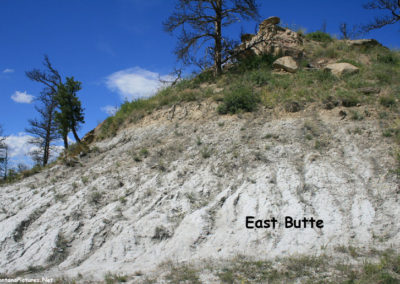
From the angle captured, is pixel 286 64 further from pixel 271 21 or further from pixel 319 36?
pixel 319 36

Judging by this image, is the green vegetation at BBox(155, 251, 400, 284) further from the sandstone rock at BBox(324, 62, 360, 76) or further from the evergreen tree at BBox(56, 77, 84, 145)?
the evergreen tree at BBox(56, 77, 84, 145)

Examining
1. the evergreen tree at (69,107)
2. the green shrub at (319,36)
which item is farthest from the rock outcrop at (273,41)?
the evergreen tree at (69,107)

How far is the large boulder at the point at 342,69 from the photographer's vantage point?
44.6ft

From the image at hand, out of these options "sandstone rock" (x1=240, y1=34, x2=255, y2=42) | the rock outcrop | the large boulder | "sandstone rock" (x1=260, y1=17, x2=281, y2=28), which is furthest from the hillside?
"sandstone rock" (x1=260, y1=17, x2=281, y2=28)

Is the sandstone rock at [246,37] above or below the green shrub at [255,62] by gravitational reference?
above

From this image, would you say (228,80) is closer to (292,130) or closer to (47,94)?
(292,130)

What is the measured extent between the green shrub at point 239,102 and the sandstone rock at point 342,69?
3915 mm

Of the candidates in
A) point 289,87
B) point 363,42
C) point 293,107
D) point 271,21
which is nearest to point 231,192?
point 293,107

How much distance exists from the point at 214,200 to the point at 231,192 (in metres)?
0.52

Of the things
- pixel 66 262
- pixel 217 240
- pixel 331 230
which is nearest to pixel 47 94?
pixel 66 262

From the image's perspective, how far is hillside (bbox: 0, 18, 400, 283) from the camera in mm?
6361

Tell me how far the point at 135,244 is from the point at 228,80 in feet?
31.5

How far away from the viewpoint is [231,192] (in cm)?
837

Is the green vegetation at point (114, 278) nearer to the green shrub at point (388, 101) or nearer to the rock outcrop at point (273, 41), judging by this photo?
the green shrub at point (388, 101)
